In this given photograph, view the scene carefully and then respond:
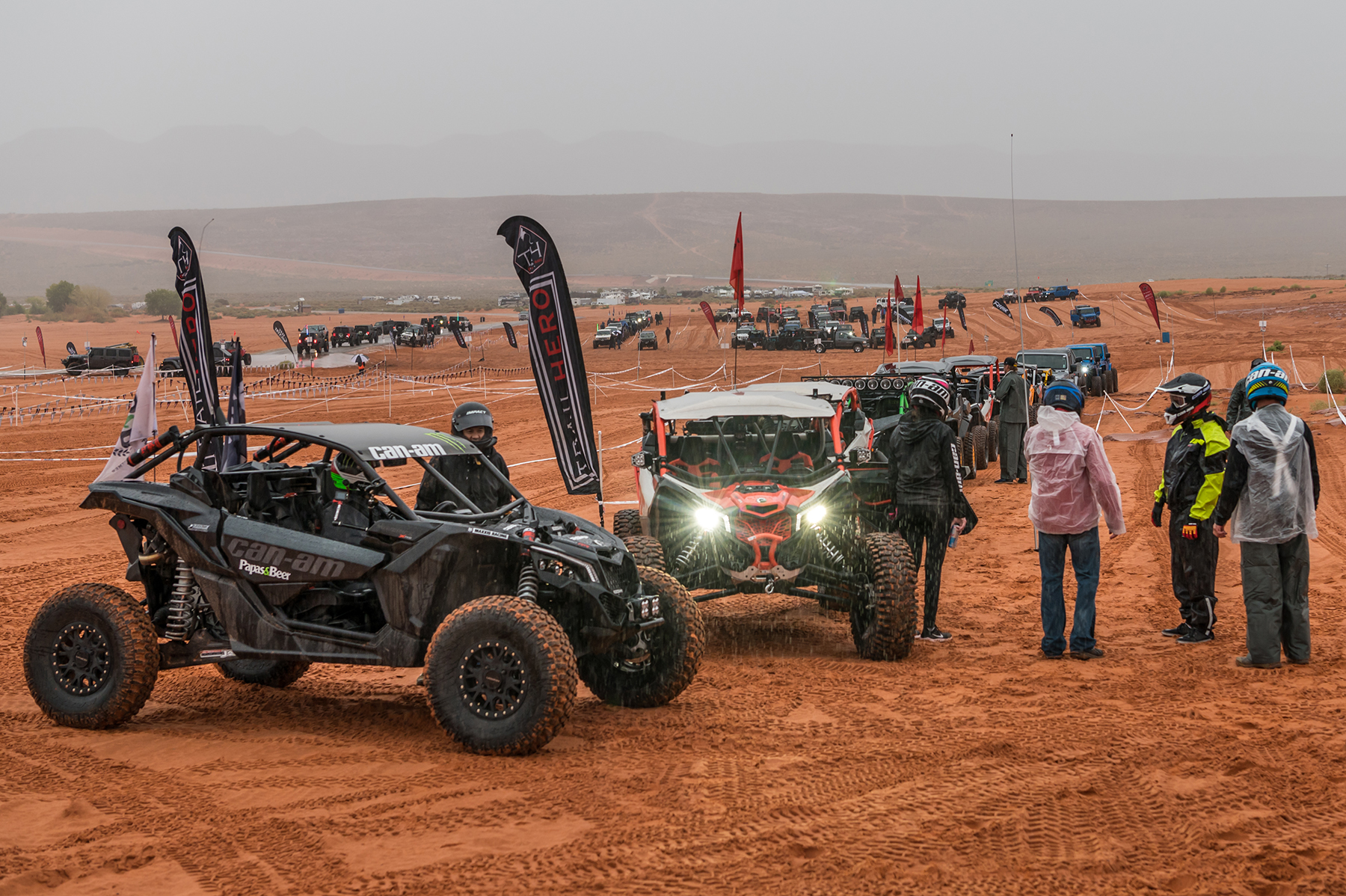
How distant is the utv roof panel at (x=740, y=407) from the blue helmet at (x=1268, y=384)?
3.08 metres

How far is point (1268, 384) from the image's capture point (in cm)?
743

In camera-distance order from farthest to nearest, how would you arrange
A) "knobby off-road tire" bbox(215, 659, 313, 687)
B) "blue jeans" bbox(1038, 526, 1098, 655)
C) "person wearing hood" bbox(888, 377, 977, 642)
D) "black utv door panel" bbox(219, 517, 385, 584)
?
"person wearing hood" bbox(888, 377, 977, 642), "blue jeans" bbox(1038, 526, 1098, 655), "knobby off-road tire" bbox(215, 659, 313, 687), "black utv door panel" bbox(219, 517, 385, 584)

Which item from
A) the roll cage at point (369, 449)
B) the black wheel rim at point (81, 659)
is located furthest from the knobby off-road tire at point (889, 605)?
the black wheel rim at point (81, 659)

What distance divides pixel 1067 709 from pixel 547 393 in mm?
4951

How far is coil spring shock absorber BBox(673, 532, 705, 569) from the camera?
324 inches

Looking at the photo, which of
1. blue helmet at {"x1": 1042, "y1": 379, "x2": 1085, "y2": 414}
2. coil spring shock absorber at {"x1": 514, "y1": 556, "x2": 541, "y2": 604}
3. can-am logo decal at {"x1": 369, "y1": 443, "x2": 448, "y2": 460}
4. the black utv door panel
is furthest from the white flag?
blue helmet at {"x1": 1042, "y1": 379, "x2": 1085, "y2": 414}

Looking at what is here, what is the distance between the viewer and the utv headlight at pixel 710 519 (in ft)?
26.7

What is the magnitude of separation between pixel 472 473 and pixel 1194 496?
4.99 m

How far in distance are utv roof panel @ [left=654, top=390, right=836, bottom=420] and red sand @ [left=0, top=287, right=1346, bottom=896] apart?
5.60 feet

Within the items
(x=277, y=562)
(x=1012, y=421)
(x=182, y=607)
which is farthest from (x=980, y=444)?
(x=182, y=607)

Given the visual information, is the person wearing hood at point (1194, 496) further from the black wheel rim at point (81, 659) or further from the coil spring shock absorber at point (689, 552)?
the black wheel rim at point (81, 659)

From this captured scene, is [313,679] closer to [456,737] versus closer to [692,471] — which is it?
[456,737]

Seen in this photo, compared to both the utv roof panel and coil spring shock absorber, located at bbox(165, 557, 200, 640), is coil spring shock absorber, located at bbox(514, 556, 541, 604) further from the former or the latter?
the utv roof panel

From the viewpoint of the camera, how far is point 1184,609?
8359 mm
